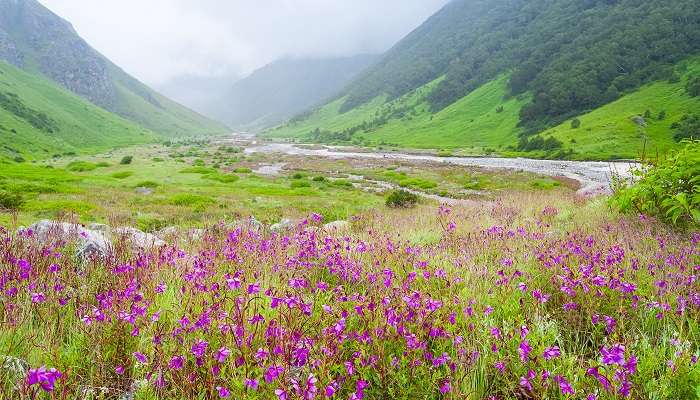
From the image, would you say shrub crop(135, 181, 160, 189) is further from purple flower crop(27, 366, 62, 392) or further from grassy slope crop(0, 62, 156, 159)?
grassy slope crop(0, 62, 156, 159)

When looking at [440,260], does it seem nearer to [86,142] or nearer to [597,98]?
[597,98]

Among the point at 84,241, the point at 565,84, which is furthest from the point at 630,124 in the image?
the point at 84,241

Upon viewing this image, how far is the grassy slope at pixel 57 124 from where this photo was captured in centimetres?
9646

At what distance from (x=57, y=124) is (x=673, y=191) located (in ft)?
542

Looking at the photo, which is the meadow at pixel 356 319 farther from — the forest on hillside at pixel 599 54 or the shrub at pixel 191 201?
the forest on hillside at pixel 599 54

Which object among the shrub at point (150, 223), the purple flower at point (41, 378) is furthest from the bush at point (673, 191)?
the shrub at point (150, 223)

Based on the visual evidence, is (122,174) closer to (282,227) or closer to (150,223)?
(150,223)

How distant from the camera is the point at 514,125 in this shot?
111m

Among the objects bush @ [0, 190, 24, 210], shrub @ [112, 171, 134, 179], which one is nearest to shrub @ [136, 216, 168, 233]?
bush @ [0, 190, 24, 210]

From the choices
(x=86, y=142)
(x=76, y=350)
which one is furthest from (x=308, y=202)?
(x=86, y=142)

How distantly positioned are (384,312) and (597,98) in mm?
116837

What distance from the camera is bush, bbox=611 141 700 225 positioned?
690 centimetres

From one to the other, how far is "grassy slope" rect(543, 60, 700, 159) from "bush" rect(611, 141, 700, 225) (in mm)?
67428

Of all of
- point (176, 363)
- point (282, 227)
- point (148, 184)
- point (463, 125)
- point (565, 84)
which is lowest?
point (148, 184)
